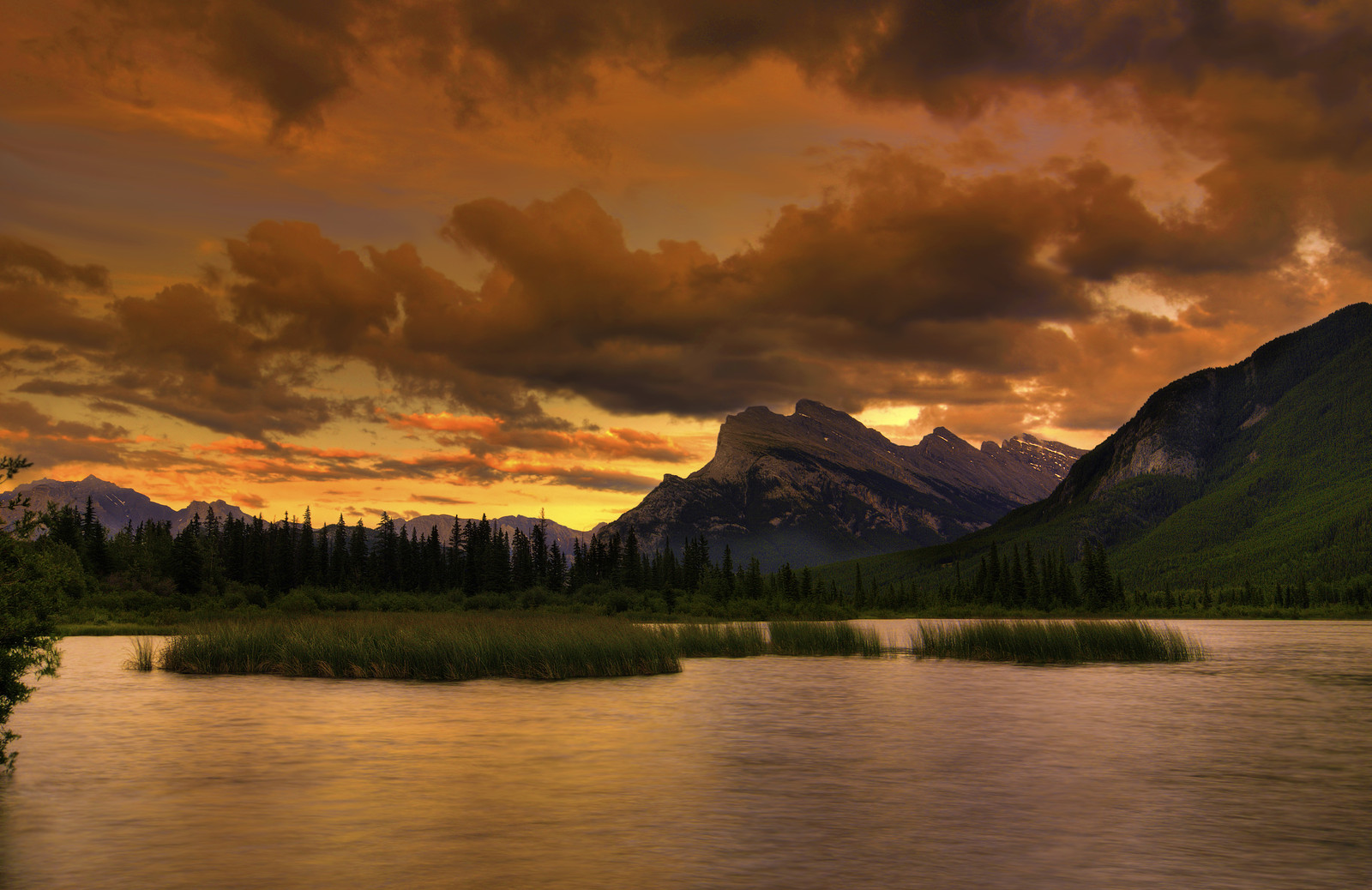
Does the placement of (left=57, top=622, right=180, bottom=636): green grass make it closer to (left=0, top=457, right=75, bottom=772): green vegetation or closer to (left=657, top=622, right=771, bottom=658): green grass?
(left=657, top=622, right=771, bottom=658): green grass

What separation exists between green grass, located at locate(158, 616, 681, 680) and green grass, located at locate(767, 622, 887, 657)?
1639 centimetres

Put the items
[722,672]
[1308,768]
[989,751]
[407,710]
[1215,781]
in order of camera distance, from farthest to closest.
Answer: [722,672] → [407,710] → [989,751] → [1308,768] → [1215,781]

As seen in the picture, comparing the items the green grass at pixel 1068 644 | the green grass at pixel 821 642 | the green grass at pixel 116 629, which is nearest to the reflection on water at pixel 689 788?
the green grass at pixel 1068 644

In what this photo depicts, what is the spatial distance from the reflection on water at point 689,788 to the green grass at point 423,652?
5055 millimetres

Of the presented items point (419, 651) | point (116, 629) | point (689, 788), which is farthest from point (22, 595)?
point (116, 629)

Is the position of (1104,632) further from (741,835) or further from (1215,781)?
(741,835)

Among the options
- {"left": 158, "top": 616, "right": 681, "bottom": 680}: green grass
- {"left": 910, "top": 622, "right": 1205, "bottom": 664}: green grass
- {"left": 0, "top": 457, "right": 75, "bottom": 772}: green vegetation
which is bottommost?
{"left": 910, "top": 622, "right": 1205, "bottom": 664}: green grass

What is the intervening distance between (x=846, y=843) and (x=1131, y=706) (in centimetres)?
2734

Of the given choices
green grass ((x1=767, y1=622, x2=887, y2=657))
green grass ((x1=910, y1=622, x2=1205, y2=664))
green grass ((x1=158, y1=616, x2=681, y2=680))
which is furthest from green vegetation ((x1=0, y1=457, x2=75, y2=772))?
green grass ((x1=910, y1=622, x2=1205, y2=664))

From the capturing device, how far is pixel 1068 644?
6325cm

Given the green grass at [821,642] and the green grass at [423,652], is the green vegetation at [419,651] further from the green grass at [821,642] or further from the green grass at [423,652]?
the green grass at [821,642]

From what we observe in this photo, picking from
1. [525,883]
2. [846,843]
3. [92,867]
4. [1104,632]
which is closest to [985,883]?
[846,843]

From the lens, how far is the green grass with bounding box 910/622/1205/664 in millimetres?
63562

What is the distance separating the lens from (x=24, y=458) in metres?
22.4
